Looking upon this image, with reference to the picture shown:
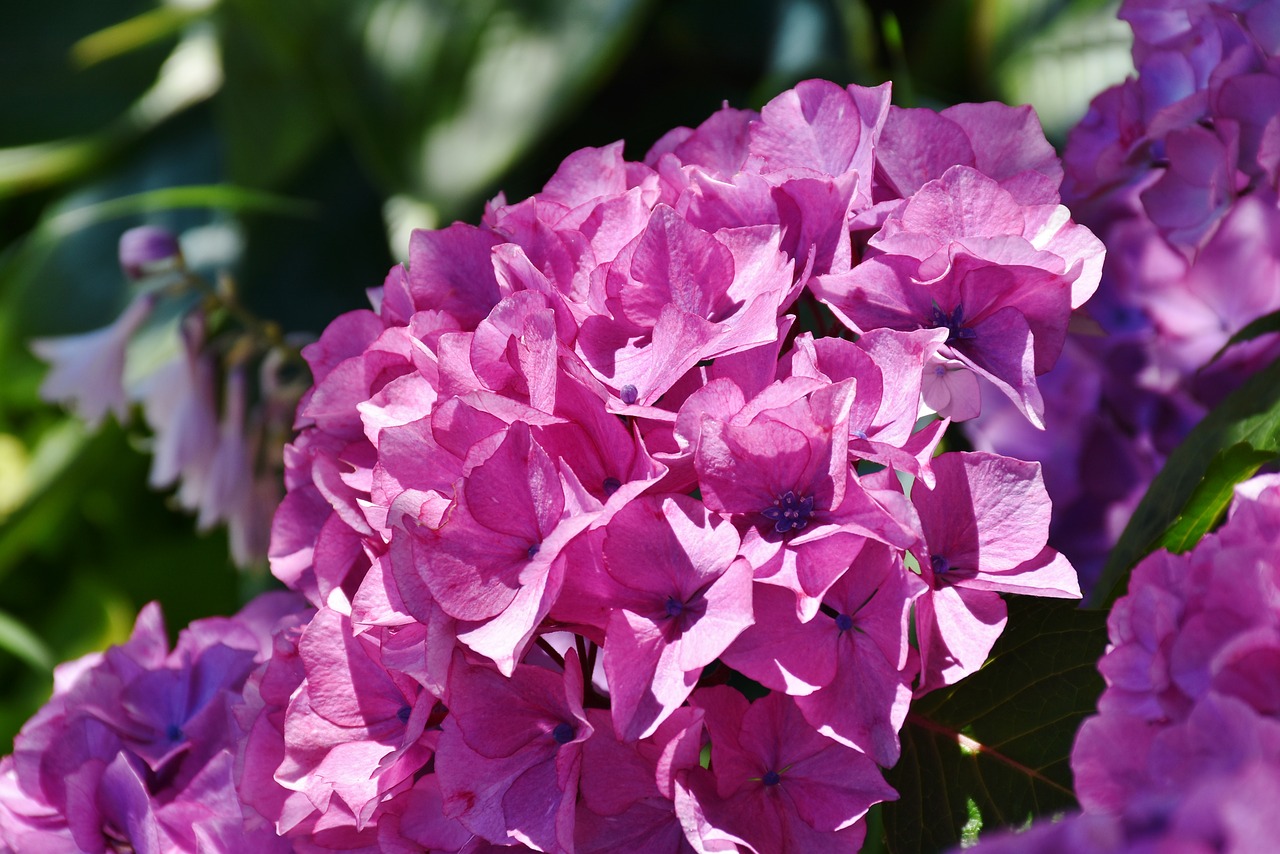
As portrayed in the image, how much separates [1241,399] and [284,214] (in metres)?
0.83

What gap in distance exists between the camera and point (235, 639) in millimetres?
453

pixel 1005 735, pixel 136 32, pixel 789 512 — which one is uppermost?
pixel 136 32

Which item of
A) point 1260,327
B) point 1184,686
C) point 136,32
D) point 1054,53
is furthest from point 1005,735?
point 136,32

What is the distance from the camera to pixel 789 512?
316mm

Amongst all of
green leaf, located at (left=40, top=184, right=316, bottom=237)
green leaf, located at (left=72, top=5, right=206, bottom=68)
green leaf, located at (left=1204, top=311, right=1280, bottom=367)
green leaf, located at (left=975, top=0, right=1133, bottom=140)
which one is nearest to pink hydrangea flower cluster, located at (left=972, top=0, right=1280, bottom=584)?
green leaf, located at (left=1204, top=311, right=1280, bottom=367)

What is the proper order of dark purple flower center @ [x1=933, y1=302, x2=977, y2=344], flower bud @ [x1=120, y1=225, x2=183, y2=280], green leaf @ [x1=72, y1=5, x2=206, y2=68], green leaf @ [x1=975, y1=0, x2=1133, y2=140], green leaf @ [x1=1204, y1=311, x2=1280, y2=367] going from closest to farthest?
dark purple flower center @ [x1=933, y1=302, x2=977, y2=344]
green leaf @ [x1=1204, y1=311, x2=1280, y2=367]
flower bud @ [x1=120, y1=225, x2=183, y2=280]
green leaf @ [x1=975, y1=0, x2=1133, y2=140]
green leaf @ [x1=72, y1=5, x2=206, y2=68]

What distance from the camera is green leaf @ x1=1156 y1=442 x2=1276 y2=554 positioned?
367 millimetres

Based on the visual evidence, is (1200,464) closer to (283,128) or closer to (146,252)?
(146,252)

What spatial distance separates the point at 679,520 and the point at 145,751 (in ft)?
0.79

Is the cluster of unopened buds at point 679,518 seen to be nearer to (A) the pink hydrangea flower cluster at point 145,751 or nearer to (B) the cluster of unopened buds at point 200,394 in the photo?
(A) the pink hydrangea flower cluster at point 145,751

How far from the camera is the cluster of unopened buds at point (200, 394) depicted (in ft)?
2.27

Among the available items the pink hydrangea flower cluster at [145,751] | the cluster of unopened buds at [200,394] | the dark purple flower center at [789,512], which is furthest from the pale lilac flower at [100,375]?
the dark purple flower center at [789,512]

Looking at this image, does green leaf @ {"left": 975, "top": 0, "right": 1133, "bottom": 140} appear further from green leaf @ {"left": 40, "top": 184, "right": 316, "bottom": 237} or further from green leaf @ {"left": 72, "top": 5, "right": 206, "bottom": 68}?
green leaf @ {"left": 72, "top": 5, "right": 206, "bottom": 68}

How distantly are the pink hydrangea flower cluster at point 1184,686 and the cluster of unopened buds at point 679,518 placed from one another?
0.10ft
